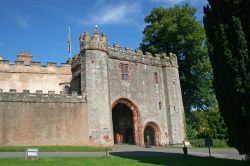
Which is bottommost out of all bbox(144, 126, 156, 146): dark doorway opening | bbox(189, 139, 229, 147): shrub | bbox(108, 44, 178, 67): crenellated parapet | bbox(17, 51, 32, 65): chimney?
bbox(189, 139, 229, 147): shrub

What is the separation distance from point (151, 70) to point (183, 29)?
30.4 ft

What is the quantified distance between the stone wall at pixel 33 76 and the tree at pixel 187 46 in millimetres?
14481

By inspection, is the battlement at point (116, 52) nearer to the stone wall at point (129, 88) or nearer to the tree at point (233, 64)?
the stone wall at point (129, 88)

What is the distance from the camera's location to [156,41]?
46281 mm

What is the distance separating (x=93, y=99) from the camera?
31078 millimetres

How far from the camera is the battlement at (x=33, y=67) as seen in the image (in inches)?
1371

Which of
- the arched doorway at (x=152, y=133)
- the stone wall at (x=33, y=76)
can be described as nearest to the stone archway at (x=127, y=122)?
the arched doorway at (x=152, y=133)

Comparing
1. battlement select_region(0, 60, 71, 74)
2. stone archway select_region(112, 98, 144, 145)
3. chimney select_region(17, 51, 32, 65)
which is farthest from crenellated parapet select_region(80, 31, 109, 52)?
chimney select_region(17, 51, 32, 65)

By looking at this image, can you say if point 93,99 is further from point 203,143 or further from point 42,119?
point 203,143

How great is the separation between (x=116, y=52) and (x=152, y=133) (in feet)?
33.0

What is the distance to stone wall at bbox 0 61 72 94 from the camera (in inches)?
1363

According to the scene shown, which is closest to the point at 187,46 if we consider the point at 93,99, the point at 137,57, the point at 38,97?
the point at 137,57

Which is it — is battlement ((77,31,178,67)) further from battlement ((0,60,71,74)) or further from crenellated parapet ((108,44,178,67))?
battlement ((0,60,71,74))

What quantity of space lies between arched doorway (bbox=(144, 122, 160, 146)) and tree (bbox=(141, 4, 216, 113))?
10.2 metres
